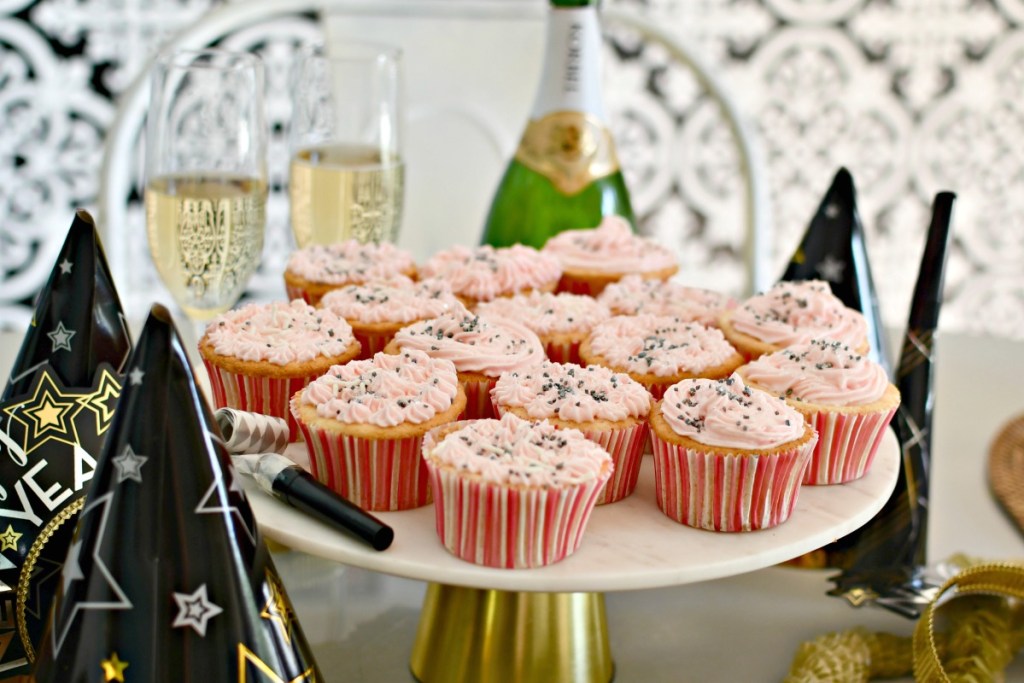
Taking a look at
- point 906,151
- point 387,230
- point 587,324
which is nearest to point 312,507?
point 587,324

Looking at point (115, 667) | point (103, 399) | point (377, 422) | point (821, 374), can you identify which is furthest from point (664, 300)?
point (115, 667)

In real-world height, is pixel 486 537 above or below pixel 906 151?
below

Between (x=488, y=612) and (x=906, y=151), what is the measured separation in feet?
9.11

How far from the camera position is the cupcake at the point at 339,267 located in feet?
4.83

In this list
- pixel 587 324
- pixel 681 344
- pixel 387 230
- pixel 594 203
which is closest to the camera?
pixel 681 344

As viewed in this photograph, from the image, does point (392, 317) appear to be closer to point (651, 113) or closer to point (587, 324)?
point (587, 324)

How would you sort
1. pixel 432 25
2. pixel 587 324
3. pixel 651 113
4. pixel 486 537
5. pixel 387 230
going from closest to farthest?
pixel 486 537, pixel 587 324, pixel 387 230, pixel 432 25, pixel 651 113

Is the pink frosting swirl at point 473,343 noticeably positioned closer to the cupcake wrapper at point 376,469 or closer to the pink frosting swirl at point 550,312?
the pink frosting swirl at point 550,312

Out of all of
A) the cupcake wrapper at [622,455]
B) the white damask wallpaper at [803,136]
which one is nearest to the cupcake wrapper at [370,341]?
the cupcake wrapper at [622,455]

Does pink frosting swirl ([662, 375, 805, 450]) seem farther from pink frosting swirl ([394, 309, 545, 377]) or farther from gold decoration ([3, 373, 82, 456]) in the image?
gold decoration ([3, 373, 82, 456])

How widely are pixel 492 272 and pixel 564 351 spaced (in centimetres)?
19

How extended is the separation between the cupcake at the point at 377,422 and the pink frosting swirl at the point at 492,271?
35 cm

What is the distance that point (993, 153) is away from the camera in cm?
344

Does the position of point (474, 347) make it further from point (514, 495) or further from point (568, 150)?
point (568, 150)
